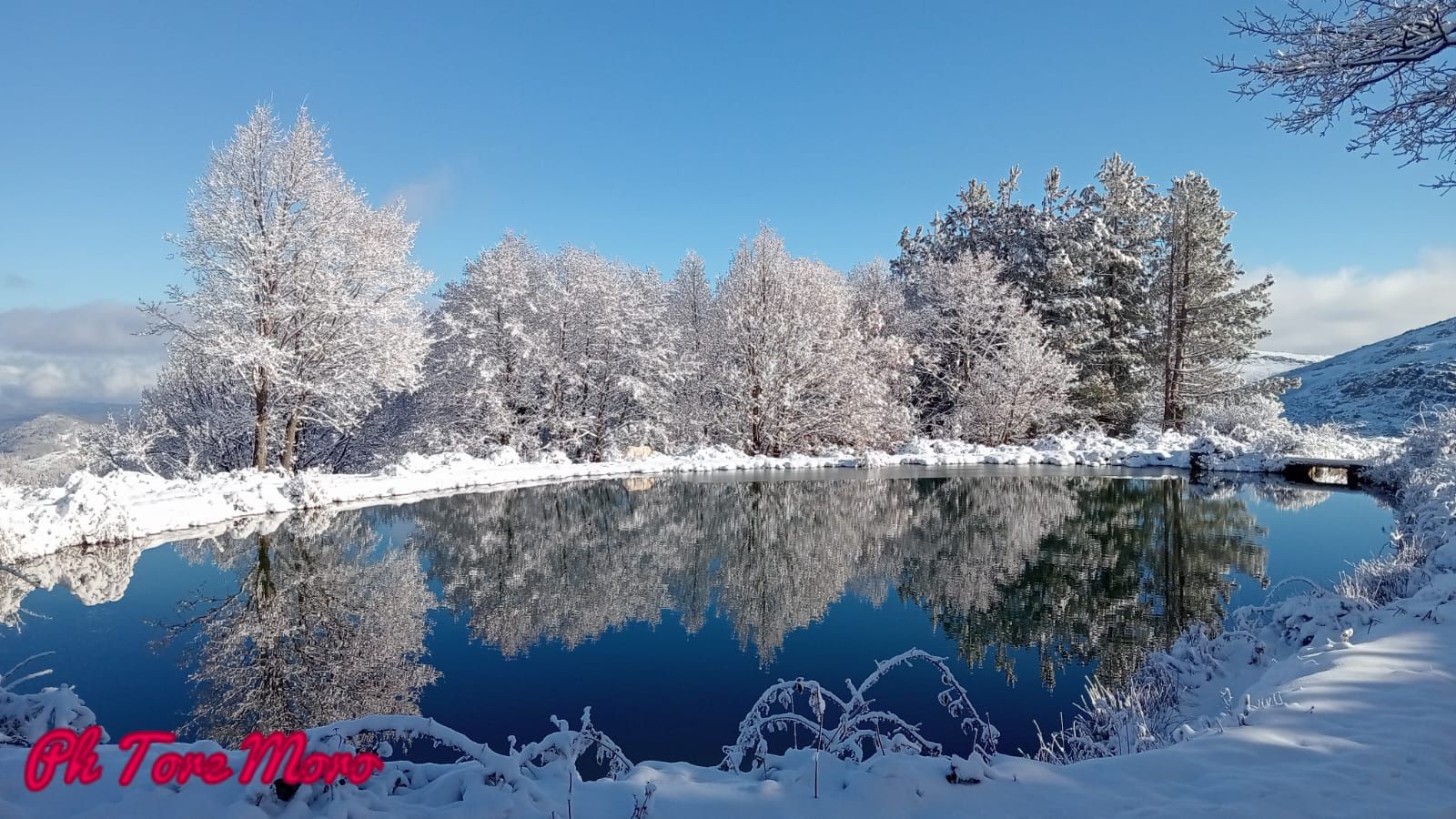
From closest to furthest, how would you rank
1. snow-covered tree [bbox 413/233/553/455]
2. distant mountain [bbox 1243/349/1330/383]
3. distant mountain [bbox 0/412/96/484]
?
distant mountain [bbox 0/412/96/484], snow-covered tree [bbox 413/233/553/455], distant mountain [bbox 1243/349/1330/383]

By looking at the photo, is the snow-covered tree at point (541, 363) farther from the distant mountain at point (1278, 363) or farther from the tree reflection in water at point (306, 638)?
the distant mountain at point (1278, 363)

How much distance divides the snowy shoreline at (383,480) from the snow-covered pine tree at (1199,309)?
551 cm

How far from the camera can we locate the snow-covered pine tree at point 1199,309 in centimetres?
3122

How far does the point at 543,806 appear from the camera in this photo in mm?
2906

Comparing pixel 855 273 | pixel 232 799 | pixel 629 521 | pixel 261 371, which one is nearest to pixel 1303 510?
pixel 629 521

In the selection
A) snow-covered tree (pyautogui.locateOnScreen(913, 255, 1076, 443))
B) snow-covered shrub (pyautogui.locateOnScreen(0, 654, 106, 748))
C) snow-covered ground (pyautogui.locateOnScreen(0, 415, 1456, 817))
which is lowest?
snow-covered ground (pyautogui.locateOnScreen(0, 415, 1456, 817))

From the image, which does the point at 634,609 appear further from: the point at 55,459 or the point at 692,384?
the point at 55,459

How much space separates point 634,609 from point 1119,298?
32854mm

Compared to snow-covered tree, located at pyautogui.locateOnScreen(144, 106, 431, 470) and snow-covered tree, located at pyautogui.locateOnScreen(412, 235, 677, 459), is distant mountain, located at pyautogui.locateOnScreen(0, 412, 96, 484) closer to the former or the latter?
snow-covered tree, located at pyautogui.locateOnScreen(144, 106, 431, 470)

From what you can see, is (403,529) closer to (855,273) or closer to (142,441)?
(142,441)

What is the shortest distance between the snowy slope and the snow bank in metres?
23.7

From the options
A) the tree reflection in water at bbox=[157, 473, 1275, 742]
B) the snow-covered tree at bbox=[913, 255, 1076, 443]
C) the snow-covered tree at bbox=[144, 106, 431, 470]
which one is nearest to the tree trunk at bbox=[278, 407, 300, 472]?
the snow-covered tree at bbox=[144, 106, 431, 470]

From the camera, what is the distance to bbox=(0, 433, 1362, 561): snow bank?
9953 millimetres

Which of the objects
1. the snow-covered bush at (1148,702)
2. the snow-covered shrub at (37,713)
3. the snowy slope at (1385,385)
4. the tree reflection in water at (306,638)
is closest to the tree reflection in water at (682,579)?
the tree reflection in water at (306,638)
